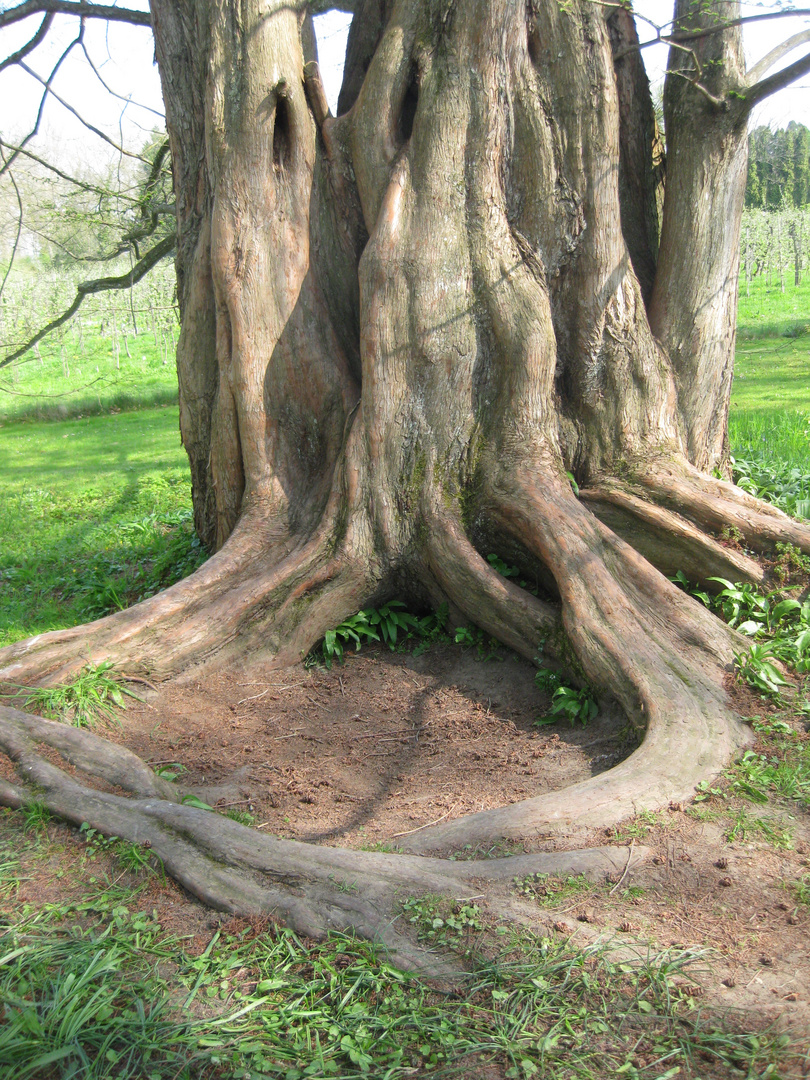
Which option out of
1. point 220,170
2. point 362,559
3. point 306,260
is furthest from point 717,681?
point 220,170

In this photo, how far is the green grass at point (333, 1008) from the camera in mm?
2049

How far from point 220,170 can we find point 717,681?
13.7 feet

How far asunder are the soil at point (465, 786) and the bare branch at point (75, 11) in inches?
219

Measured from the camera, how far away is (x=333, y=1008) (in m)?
2.24

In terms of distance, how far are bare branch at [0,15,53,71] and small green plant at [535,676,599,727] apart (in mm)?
6647

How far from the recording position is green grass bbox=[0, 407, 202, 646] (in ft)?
20.7

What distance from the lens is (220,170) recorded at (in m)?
4.96

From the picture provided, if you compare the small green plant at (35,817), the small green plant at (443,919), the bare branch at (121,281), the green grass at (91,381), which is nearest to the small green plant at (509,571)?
the small green plant at (443,919)

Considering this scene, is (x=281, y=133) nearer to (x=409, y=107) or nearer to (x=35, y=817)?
(x=409, y=107)

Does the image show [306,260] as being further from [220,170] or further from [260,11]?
[260,11]

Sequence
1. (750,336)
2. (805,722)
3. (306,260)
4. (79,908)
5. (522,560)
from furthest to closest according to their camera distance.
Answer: (750,336), (306,260), (522,560), (805,722), (79,908)

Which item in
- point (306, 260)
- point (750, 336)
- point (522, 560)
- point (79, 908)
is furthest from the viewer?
point (750, 336)

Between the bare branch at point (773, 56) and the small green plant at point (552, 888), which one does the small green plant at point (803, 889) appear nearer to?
the small green plant at point (552, 888)

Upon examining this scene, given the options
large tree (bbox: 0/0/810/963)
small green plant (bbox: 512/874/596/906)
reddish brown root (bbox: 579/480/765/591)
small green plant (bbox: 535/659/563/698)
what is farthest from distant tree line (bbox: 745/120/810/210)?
small green plant (bbox: 512/874/596/906)
